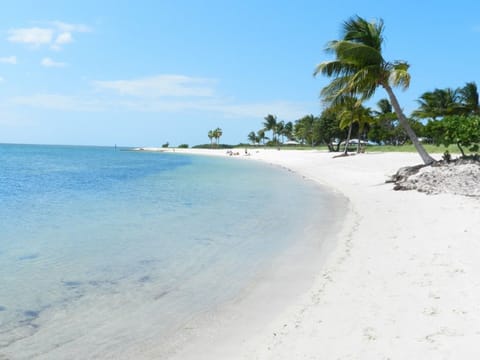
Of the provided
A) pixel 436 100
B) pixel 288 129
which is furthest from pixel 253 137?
pixel 436 100

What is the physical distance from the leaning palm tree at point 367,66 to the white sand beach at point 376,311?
12686 mm

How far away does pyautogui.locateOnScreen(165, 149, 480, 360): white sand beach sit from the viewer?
12.5ft

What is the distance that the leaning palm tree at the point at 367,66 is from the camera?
19.3m

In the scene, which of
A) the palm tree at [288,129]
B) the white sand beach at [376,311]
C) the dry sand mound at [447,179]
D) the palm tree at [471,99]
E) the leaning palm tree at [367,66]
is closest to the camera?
the white sand beach at [376,311]

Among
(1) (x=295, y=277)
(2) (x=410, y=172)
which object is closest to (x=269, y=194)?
(2) (x=410, y=172)

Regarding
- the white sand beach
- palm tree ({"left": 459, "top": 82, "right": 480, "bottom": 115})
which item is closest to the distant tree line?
palm tree ({"left": 459, "top": 82, "right": 480, "bottom": 115})

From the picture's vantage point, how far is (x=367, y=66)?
64.6 feet

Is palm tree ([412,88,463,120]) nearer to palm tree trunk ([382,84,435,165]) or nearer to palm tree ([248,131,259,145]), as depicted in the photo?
palm tree trunk ([382,84,435,165])

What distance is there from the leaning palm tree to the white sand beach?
1269 centimetres

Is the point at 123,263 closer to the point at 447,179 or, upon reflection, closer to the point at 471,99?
the point at 447,179

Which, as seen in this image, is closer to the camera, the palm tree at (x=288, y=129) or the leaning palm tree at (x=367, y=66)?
the leaning palm tree at (x=367, y=66)

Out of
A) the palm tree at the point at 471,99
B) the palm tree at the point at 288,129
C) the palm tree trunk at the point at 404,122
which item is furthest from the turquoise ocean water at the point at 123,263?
the palm tree at the point at 288,129

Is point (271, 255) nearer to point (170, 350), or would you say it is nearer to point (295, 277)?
point (295, 277)

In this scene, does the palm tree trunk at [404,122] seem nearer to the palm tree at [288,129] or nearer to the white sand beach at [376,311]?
the white sand beach at [376,311]
